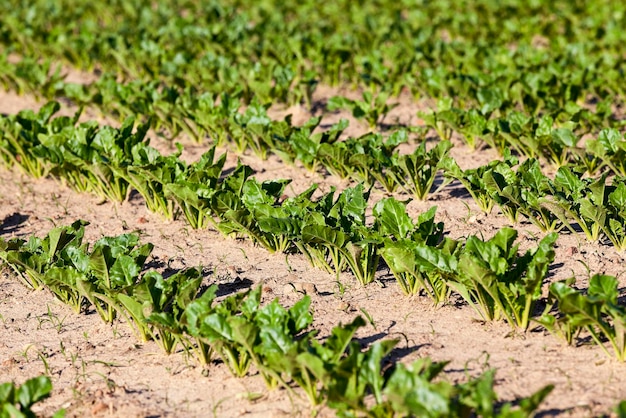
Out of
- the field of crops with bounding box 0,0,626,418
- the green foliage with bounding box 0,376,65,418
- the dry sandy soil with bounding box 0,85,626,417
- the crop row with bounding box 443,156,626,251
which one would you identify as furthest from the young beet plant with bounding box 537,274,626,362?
the green foliage with bounding box 0,376,65,418

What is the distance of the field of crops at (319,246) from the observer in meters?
3.74

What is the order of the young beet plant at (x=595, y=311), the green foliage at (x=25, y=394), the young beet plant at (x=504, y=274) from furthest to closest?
the young beet plant at (x=504, y=274) < the young beet plant at (x=595, y=311) < the green foliage at (x=25, y=394)

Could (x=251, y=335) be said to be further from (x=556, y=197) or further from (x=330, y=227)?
(x=556, y=197)

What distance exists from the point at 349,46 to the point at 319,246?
5032mm

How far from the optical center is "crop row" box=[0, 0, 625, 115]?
7848mm

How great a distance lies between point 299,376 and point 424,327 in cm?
89

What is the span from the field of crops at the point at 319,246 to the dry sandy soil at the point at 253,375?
0.01m

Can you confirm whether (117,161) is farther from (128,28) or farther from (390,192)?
(128,28)

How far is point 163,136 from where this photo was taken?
7418 millimetres

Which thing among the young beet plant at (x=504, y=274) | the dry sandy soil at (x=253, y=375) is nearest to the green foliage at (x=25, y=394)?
the dry sandy soil at (x=253, y=375)

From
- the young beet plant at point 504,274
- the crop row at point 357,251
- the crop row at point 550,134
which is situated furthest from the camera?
the crop row at point 550,134

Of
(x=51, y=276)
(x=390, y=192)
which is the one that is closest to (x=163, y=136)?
(x=390, y=192)

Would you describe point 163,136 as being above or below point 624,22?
below

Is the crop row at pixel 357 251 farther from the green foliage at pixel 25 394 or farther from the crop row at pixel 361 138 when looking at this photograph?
the crop row at pixel 361 138
